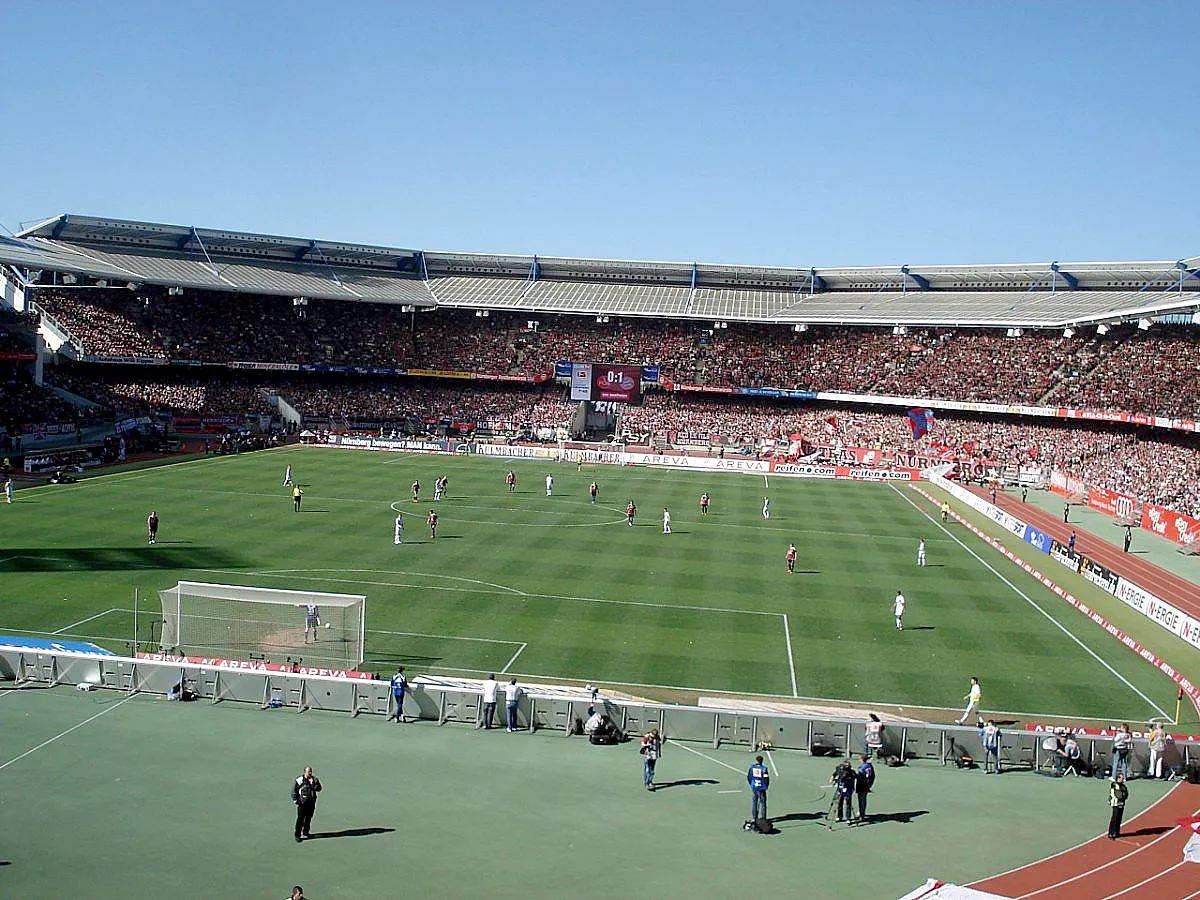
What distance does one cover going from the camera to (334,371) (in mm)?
87250

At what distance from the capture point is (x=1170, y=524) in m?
47.9

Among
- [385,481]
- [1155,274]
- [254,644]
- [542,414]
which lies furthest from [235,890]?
[1155,274]

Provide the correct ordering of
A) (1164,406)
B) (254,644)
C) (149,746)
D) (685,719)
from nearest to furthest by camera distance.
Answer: (149,746), (685,719), (254,644), (1164,406)

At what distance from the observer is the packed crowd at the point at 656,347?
244 ft

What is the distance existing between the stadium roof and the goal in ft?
182

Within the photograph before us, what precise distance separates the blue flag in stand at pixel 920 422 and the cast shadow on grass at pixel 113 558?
5707cm

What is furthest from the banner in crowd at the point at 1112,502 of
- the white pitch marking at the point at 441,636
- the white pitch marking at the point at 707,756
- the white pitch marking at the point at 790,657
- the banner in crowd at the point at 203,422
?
the banner in crowd at the point at 203,422

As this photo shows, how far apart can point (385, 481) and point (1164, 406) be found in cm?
4828

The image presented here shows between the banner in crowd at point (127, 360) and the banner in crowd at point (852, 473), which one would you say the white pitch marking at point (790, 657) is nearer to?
the banner in crowd at point (852, 473)

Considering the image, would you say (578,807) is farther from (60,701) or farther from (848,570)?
(848,570)

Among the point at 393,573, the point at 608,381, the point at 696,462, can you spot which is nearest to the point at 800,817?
the point at 393,573

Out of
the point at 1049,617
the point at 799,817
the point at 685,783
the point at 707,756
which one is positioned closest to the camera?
the point at 799,817

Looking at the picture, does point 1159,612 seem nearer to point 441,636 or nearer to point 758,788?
point 758,788

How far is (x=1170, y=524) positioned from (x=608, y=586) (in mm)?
30531
